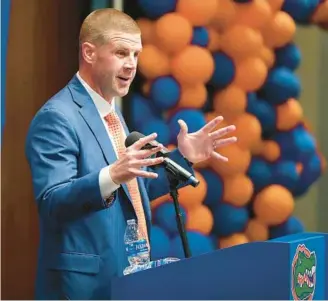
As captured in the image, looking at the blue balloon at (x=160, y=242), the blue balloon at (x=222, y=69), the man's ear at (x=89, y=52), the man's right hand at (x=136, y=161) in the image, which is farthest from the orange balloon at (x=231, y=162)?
the man's right hand at (x=136, y=161)

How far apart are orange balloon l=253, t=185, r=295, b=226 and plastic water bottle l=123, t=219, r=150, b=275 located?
1275 millimetres

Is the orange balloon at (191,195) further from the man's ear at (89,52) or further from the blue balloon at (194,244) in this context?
the man's ear at (89,52)

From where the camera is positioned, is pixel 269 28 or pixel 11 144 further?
pixel 269 28

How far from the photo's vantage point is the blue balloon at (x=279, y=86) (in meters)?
2.75

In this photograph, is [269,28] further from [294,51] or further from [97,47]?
[97,47]

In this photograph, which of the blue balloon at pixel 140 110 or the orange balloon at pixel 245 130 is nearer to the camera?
the blue balloon at pixel 140 110

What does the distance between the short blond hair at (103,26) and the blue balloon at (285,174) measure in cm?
132

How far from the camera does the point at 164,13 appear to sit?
2449 millimetres

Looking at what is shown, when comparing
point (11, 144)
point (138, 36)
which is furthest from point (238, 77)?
point (138, 36)

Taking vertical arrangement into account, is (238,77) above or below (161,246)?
above

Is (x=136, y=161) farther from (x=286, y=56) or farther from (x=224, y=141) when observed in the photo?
(x=286, y=56)

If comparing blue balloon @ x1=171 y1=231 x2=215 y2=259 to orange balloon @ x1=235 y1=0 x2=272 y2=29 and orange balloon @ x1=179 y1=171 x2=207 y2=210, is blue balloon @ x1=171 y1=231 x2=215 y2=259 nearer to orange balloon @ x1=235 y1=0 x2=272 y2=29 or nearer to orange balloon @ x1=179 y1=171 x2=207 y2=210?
orange balloon @ x1=179 y1=171 x2=207 y2=210

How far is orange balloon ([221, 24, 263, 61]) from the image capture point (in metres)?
2.59

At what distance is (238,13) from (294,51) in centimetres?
30
